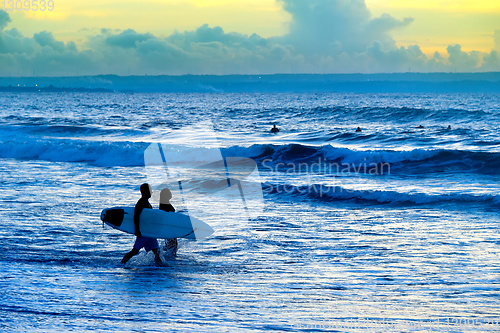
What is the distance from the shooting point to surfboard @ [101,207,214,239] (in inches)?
331

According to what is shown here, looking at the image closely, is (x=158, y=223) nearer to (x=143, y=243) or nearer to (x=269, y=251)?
(x=143, y=243)

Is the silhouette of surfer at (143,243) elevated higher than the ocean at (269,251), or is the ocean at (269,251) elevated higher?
the silhouette of surfer at (143,243)

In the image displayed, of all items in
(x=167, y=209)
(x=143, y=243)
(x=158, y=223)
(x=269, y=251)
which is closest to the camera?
(x=143, y=243)

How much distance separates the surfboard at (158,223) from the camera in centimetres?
840

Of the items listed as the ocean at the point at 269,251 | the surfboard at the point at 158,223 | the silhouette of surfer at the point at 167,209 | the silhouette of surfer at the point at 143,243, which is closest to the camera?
the ocean at the point at 269,251

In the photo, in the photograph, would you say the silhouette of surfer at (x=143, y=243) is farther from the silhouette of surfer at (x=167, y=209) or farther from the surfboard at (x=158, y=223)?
the silhouette of surfer at (x=167, y=209)

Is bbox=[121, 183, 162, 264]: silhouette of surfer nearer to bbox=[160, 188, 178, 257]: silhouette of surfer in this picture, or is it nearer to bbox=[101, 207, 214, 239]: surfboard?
bbox=[101, 207, 214, 239]: surfboard

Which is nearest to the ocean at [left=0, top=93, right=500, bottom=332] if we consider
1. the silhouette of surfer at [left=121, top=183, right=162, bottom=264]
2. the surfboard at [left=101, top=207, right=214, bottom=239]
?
the silhouette of surfer at [left=121, top=183, right=162, bottom=264]

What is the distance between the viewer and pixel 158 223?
852 cm

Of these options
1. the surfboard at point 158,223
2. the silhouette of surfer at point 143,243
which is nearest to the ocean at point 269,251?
the silhouette of surfer at point 143,243

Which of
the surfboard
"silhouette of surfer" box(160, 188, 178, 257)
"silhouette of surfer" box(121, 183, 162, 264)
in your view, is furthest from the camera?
"silhouette of surfer" box(160, 188, 178, 257)

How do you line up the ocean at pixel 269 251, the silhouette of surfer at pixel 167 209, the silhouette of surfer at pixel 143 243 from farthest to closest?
1. the silhouette of surfer at pixel 167 209
2. the silhouette of surfer at pixel 143 243
3. the ocean at pixel 269 251

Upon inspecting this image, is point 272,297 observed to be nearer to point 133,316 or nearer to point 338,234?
point 133,316

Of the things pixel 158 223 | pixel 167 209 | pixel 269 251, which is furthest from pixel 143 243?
pixel 269 251
